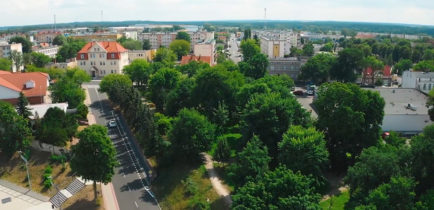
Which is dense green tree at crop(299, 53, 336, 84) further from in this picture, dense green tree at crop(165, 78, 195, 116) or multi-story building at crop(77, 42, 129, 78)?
multi-story building at crop(77, 42, 129, 78)

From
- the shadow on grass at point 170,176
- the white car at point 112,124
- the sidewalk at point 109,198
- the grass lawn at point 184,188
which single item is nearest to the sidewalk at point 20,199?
the sidewalk at point 109,198

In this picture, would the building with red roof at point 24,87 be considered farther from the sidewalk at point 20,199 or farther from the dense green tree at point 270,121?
the dense green tree at point 270,121

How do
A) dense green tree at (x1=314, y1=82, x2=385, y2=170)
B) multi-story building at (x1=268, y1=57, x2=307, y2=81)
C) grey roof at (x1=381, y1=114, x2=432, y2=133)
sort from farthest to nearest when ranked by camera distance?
1. multi-story building at (x1=268, y1=57, x2=307, y2=81)
2. grey roof at (x1=381, y1=114, x2=432, y2=133)
3. dense green tree at (x1=314, y1=82, x2=385, y2=170)

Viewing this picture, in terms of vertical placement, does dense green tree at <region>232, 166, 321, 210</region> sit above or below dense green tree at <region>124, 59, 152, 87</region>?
below

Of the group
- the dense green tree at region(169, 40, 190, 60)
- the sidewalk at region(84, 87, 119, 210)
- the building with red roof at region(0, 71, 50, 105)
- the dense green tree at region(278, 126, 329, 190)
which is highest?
the dense green tree at region(169, 40, 190, 60)

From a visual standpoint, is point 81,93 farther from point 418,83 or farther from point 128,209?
point 418,83

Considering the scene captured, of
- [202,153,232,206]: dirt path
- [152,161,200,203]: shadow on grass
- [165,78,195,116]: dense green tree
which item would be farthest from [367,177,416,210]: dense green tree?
[165,78,195,116]: dense green tree

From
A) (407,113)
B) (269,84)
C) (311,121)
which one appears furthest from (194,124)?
(407,113)
